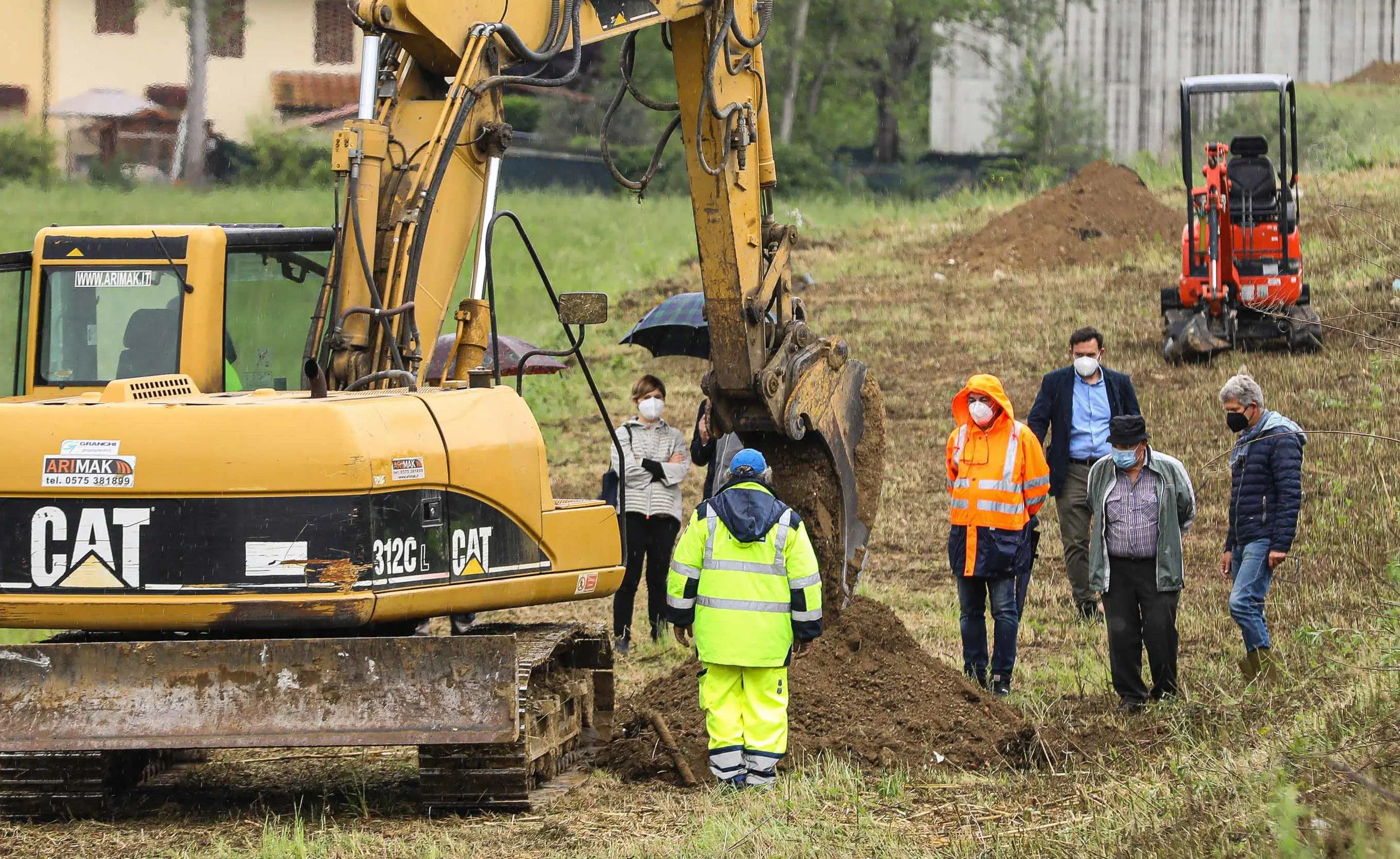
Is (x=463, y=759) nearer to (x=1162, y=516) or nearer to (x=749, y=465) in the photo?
(x=749, y=465)

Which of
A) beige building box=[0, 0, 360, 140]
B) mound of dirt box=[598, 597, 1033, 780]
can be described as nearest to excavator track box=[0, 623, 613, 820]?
mound of dirt box=[598, 597, 1033, 780]

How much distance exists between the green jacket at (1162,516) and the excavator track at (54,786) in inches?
199

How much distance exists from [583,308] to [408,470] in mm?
1355

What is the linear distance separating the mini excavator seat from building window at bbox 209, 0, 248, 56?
65.8 feet

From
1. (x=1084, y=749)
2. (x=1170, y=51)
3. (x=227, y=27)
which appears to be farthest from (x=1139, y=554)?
(x=1170, y=51)

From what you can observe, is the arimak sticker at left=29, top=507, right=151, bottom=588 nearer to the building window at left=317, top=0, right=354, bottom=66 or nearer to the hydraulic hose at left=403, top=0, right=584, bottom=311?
the hydraulic hose at left=403, top=0, right=584, bottom=311

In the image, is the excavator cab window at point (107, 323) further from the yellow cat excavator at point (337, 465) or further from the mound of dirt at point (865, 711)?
the mound of dirt at point (865, 711)

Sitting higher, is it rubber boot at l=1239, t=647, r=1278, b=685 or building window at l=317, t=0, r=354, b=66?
building window at l=317, t=0, r=354, b=66

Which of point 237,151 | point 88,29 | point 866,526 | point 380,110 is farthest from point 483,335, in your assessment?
point 88,29

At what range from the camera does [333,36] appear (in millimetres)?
32812

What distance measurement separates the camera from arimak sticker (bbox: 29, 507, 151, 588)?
6910 mm

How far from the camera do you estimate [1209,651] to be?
10.3 metres

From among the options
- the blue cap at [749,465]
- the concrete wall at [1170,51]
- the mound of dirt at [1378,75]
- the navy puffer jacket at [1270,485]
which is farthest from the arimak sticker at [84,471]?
the mound of dirt at [1378,75]

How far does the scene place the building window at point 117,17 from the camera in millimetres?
31594
